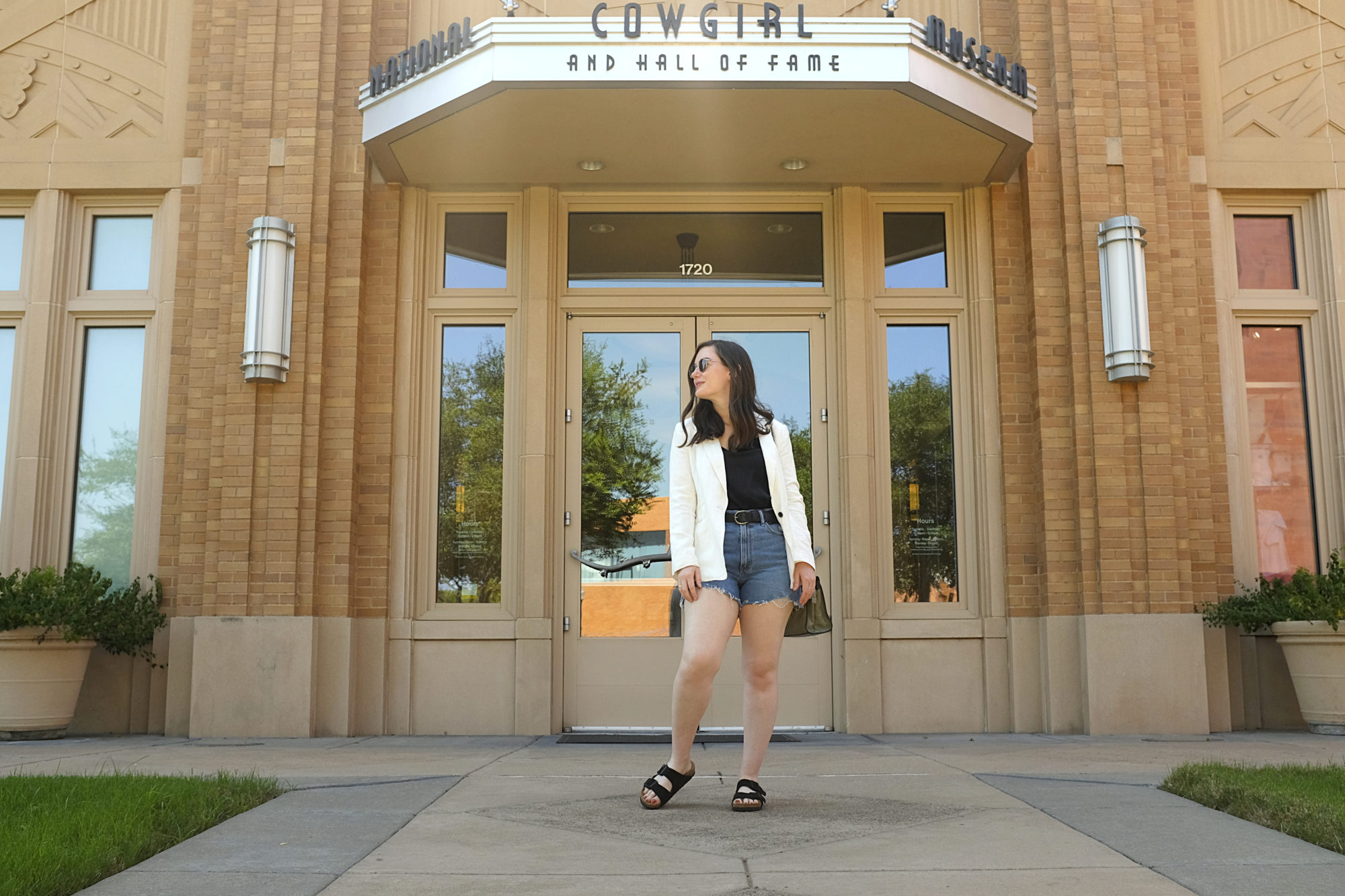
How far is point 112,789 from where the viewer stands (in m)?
4.47

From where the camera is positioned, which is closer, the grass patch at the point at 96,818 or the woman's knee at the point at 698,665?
the grass patch at the point at 96,818

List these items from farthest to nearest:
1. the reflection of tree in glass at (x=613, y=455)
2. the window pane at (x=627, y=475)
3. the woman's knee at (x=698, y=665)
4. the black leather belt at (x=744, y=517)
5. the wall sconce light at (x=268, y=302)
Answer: the reflection of tree in glass at (x=613, y=455)
the window pane at (x=627, y=475)
the wall sconce light at (x=268, y=302)
the black leather belt at (x=744, y=517)
the woman's knee at (x=698, y=665)

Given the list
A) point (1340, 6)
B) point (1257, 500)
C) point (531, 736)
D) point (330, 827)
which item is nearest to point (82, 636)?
point (531, 736)

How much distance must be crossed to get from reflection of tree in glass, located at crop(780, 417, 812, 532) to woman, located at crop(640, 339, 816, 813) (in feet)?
13.4

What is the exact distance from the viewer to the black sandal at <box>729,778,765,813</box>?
4.32m

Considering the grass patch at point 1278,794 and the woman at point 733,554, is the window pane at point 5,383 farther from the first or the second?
the grass patch at point 1278,794

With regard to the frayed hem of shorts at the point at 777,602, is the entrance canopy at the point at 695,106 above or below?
above

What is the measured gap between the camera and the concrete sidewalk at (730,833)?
3223 mm

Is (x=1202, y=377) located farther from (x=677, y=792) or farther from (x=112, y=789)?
(x=112, y=789)

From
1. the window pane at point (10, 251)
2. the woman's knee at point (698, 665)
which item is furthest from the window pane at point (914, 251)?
the window pane at point (10, 251)

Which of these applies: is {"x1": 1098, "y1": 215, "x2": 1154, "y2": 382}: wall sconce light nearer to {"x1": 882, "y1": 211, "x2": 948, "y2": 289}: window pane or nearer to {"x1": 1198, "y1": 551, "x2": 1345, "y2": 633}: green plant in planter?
{"x1": 882, "y1": 211, "x2": 948, "y2": 289}: window pane

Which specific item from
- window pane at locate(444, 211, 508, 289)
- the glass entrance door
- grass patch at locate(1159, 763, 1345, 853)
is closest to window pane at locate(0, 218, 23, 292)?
window pane at locate(444, 211, 508, 289)

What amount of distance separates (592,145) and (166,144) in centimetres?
319

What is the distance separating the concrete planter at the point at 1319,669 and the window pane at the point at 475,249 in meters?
5.89
